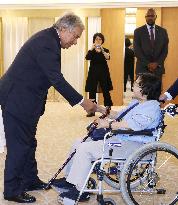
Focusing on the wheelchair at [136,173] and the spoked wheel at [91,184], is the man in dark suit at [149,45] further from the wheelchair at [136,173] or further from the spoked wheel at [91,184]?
the spoked wheel at [91,184]

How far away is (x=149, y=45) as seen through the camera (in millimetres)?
5648

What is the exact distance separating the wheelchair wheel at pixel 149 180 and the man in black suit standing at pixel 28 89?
1.45 feet

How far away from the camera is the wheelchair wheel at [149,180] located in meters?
2.45

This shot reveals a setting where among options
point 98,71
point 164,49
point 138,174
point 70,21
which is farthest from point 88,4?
point 138,174

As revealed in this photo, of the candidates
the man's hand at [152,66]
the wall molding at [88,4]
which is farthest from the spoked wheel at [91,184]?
the wall molding at [88,4]

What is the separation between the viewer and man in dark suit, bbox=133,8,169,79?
5.59m

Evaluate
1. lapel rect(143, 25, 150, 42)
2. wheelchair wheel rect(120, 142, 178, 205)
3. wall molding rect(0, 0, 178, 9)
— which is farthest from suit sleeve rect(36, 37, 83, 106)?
wall molding rect(0, 0, 178, 9)

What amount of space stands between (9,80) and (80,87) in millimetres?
5052

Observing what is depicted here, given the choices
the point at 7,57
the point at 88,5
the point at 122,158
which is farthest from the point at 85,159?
the point at 7,57

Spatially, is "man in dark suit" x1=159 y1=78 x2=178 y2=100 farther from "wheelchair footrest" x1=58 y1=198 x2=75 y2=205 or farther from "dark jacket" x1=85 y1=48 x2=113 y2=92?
"dark jacket" x1=85 y1=48 x2=113 y2=92

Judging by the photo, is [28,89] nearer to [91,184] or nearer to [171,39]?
[91,184]

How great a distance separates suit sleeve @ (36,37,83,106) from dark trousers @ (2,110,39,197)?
0.37 metres

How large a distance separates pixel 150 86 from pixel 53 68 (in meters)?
0.65

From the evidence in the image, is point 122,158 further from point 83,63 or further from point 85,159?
point 83,63
